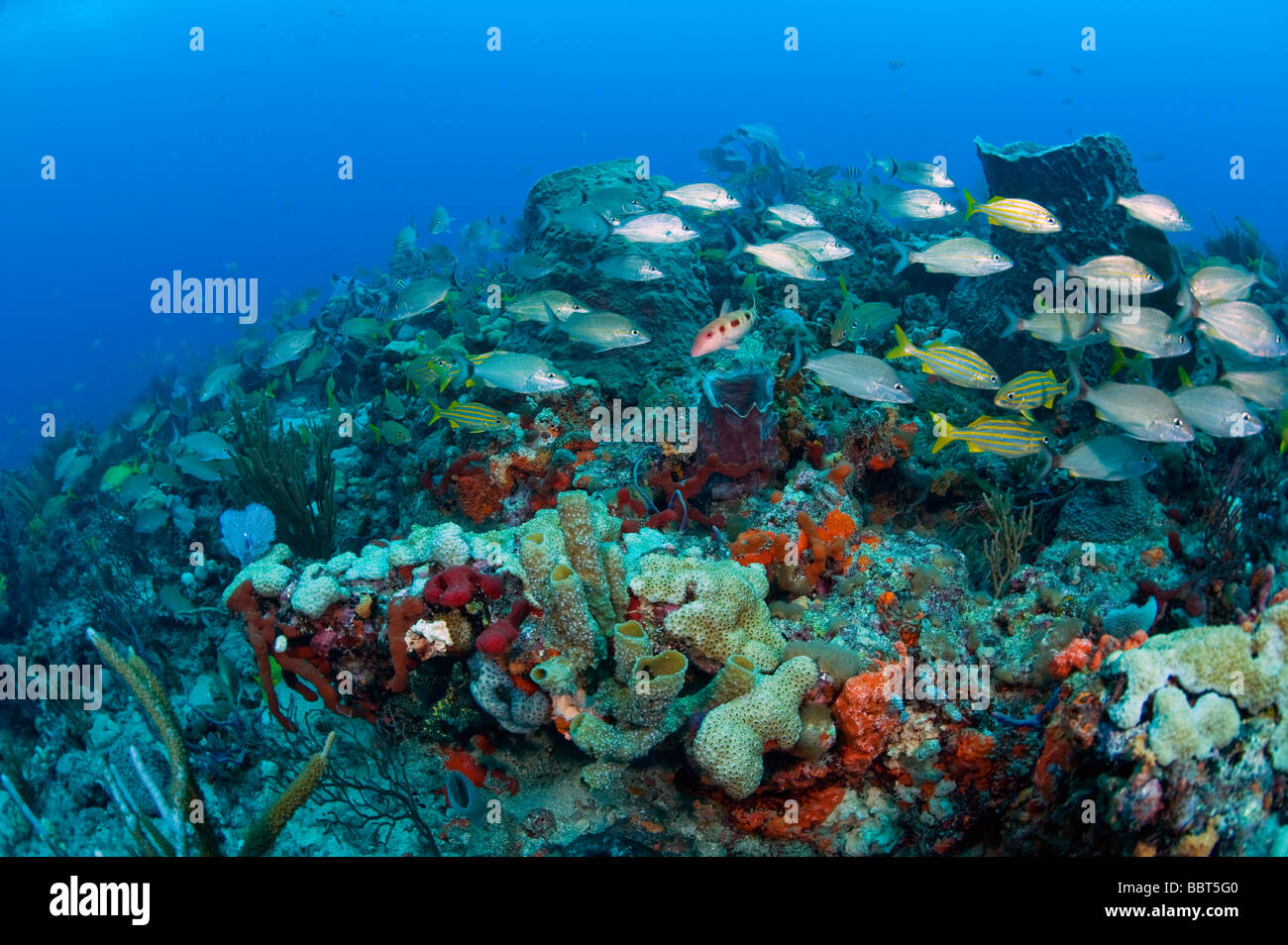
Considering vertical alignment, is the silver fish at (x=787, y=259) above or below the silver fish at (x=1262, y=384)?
above

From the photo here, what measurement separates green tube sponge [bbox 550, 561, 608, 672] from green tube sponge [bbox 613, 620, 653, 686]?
0.26 metres

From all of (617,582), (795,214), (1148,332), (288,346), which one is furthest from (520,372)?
(288,346)

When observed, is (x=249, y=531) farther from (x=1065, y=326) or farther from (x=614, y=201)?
(x=1065, y=326)

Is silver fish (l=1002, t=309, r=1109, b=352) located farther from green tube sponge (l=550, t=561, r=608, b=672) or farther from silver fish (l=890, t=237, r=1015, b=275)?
green tube sponge (l=550, t=561, r=608, b=672)

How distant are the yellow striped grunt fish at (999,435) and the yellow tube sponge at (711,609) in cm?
177

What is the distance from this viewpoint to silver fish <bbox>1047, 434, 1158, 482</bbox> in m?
3.96

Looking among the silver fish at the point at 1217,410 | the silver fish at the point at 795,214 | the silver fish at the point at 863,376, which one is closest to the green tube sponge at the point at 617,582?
the silver fish at the point at 863,376

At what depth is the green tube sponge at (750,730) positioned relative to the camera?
8.90 feet

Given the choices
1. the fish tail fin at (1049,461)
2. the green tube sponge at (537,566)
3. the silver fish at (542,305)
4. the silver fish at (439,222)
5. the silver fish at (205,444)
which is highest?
the silver fish at (439,222)

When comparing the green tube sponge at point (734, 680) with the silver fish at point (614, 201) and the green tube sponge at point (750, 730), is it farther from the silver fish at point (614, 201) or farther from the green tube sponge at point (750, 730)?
the silver fish at point (614, 201)

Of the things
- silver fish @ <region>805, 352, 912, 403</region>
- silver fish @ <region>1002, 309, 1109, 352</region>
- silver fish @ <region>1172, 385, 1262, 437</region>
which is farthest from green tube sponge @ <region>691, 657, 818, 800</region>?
silver fish @ <region>1002, 309, 1109, 352</region>

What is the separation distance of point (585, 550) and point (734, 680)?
1.00 m
